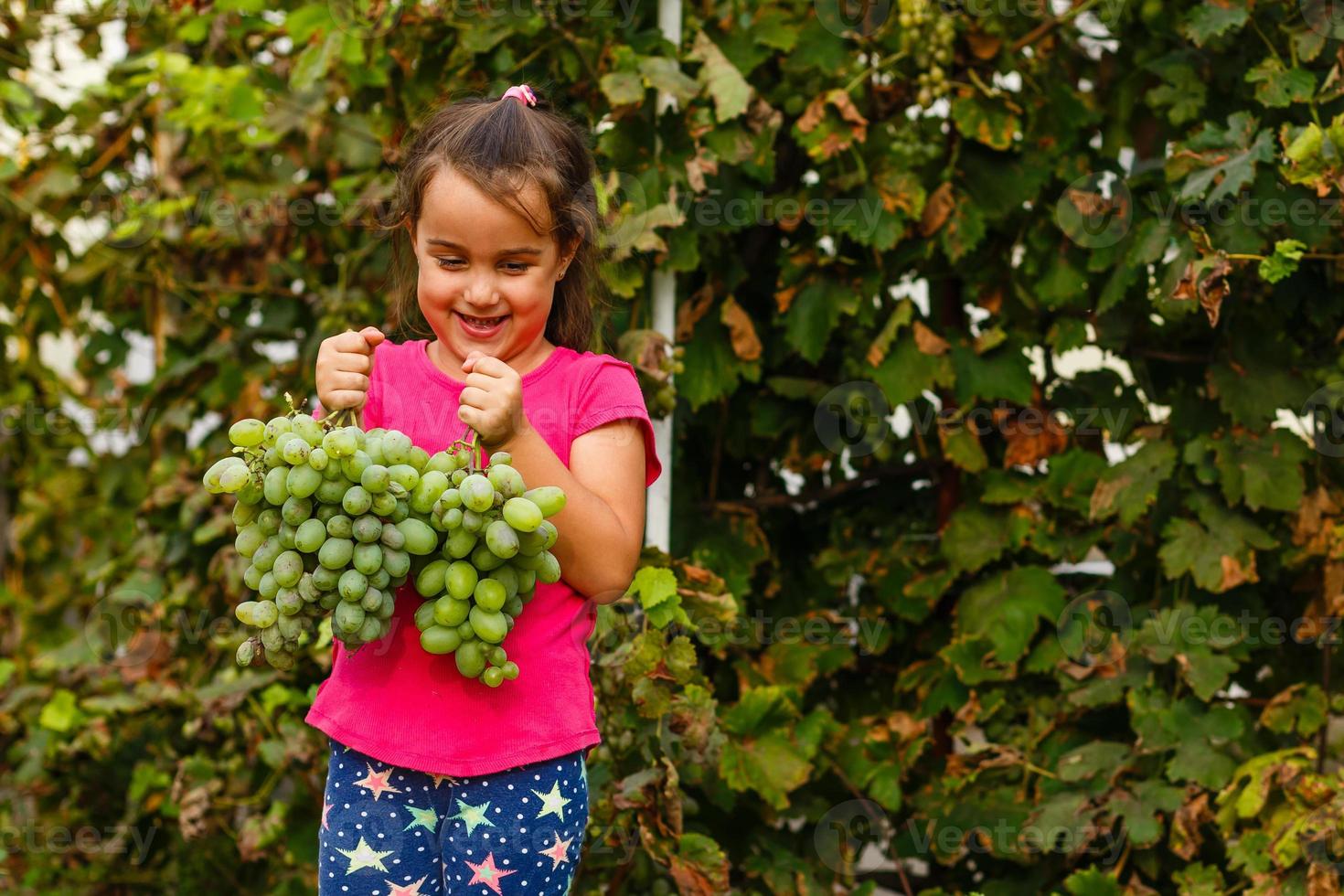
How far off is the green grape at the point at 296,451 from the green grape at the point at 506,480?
0.18 metres

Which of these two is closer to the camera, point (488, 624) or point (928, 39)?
point (488, 624)

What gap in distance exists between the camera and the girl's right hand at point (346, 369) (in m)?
1.60

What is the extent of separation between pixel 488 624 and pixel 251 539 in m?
0.27

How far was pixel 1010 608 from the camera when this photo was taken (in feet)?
9.05

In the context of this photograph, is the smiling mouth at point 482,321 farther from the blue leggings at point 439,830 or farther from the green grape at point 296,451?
the blue leggings at point 439,830

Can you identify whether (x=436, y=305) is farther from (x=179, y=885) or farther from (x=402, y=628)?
(x=179, y=885)

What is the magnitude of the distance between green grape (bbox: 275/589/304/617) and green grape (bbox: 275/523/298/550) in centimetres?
5

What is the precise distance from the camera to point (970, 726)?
9.25 ft

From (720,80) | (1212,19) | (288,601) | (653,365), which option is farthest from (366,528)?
(1212,19)

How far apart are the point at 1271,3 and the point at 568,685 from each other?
184 centimetres

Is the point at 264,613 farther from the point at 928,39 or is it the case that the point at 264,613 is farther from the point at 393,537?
the point at 928,39

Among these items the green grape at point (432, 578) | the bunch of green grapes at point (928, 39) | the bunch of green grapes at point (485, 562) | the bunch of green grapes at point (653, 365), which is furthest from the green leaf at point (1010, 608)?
the green grape at point (432, 578)

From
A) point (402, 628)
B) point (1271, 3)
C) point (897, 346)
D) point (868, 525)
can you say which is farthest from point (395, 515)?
point (1271, 3)

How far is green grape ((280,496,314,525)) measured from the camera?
148 cm
